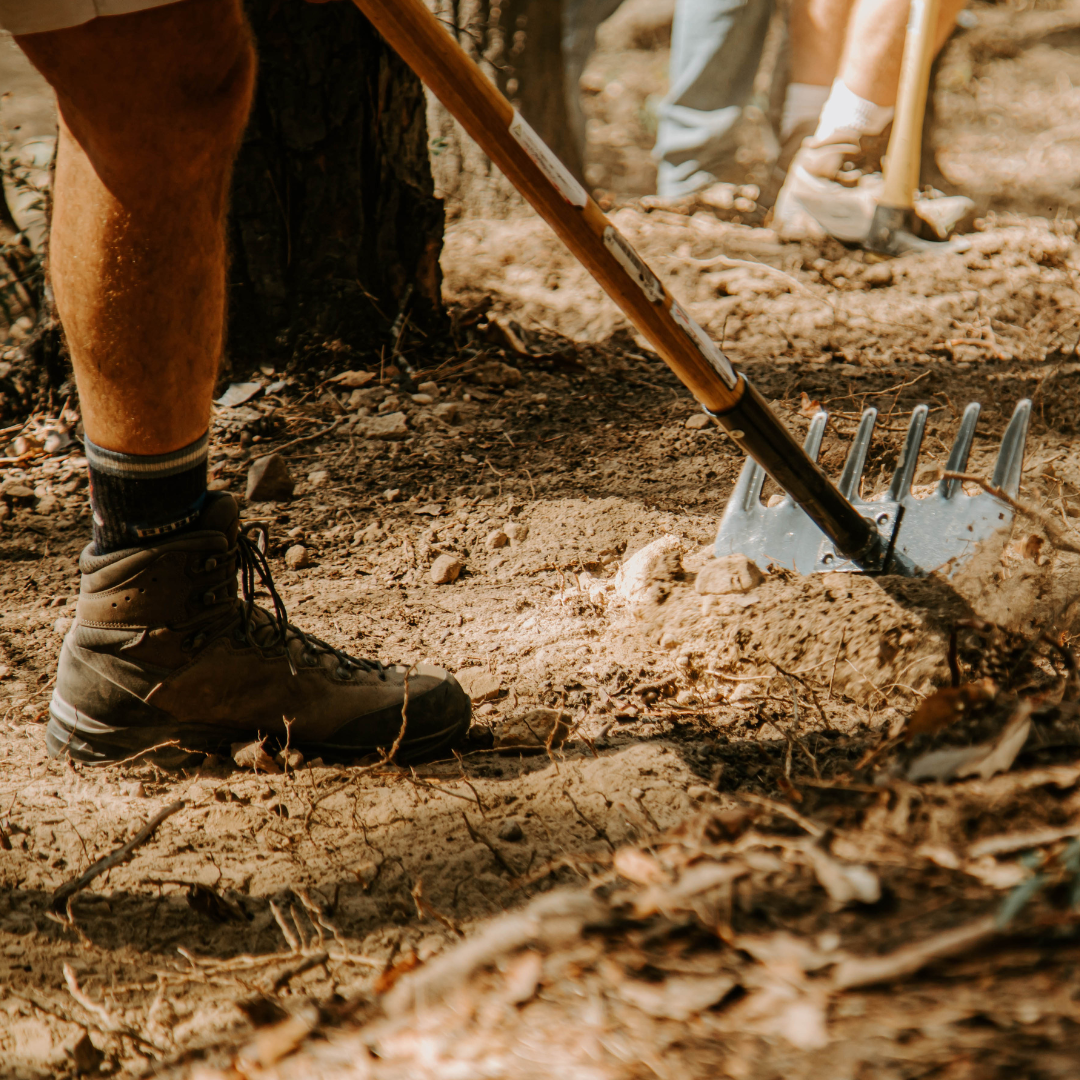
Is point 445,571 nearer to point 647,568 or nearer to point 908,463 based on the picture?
point 647,568

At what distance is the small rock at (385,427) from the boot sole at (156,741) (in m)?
1.20

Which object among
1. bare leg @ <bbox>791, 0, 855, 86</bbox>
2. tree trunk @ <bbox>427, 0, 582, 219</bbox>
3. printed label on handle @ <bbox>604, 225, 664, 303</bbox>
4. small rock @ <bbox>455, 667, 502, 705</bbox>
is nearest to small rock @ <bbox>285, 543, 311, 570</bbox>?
small rock @ <bbox>455, 667, 502, 705</bbox>

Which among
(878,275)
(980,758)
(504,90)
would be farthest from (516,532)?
(504,90)

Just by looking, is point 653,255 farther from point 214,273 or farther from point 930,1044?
point 930,1044

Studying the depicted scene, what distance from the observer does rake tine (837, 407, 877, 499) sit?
2023 mm

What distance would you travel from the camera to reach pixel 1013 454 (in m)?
1.93

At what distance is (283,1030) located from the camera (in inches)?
32.9

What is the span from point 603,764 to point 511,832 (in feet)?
0.68

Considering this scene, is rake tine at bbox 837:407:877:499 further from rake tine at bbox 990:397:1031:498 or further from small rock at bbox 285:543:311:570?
small rock at bbox 285:543:311:570

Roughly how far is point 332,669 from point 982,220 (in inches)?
158

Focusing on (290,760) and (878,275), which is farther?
(878,275)

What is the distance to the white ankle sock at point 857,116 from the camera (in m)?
4.14

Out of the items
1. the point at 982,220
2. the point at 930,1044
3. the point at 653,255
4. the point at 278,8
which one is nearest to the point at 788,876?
the point at 930,1044

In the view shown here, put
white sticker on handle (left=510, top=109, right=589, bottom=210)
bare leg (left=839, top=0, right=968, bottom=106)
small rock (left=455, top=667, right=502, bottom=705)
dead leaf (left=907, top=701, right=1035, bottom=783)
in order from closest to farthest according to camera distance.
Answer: dead leaf (left=907, top=701, right=1035, bottom=783)
white sticker on handle (left=510, top=109, right=589, bottom=210)
small rock (left=455, top=667, right=502, bottom=705)
bare leg (left=839, top=0, right=968, bottom=106)
